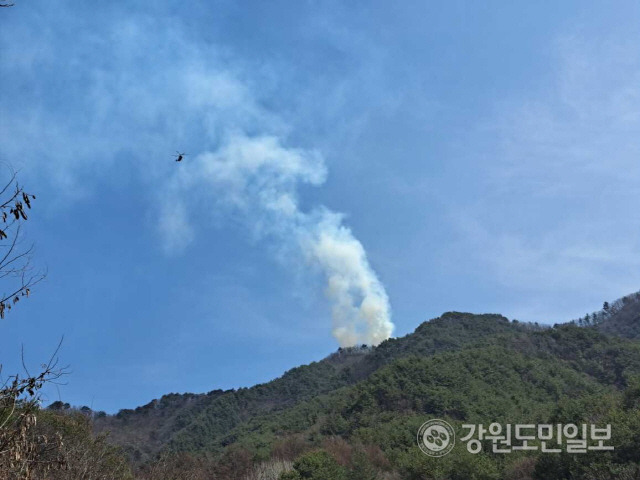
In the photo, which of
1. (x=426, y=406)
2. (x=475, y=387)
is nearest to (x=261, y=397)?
(x=426, y=406)

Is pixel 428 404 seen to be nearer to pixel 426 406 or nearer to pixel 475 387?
pixel 426 406

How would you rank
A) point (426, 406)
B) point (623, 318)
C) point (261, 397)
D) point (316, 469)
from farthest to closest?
point (623, 318)
point (261, 397)
point (426, 406)
point (316, 469)

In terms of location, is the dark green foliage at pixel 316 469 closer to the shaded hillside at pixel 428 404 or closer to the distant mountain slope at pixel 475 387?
the shaded hillside at pixel 428 404

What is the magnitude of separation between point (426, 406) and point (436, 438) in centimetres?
1522

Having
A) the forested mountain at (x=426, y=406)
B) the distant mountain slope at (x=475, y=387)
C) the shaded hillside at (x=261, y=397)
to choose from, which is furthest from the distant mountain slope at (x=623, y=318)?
the distant mountain slope at (x=475, y=387)

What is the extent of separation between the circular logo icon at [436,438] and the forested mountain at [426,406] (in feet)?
3.24

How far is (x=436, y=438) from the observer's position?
34.1 metres

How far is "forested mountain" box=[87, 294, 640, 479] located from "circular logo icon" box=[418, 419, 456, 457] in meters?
0.99

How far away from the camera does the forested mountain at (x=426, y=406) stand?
27.1 m

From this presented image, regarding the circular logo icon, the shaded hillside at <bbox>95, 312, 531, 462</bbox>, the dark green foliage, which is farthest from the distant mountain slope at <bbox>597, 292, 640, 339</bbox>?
the dark green foliage

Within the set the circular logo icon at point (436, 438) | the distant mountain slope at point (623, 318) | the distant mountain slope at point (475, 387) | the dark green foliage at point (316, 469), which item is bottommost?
the dark green foliage at point (316, 469)

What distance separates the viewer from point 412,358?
193ft

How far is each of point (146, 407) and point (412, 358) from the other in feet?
197

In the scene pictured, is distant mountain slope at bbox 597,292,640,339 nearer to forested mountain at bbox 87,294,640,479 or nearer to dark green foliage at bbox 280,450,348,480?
forested mountain at bbox 87,294,640,479
